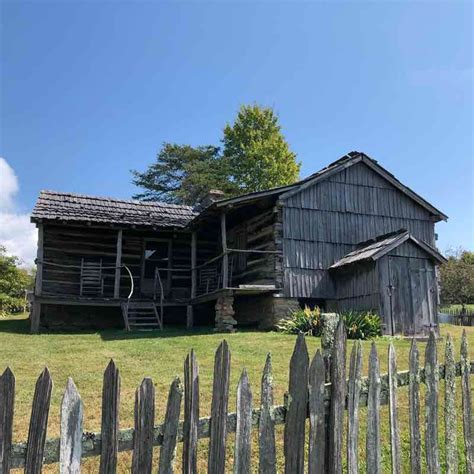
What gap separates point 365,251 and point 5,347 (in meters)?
11.9

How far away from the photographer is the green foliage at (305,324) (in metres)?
15.6

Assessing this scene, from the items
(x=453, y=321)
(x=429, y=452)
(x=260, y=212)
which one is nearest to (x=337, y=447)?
(x=429, y=452)

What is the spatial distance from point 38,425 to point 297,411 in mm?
1552

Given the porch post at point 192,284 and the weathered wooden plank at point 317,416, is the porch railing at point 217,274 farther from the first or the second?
the weathered wooden plank at point 317,416

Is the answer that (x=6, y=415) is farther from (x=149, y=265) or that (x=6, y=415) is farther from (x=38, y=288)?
(x=149, y=265)

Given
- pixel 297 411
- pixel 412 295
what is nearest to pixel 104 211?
pixel 412 295

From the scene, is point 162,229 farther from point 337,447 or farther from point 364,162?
point 337,447

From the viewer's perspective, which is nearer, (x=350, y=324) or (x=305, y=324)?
(x=350, y=324)

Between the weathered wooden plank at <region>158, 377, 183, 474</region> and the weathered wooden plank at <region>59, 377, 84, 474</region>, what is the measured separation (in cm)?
46

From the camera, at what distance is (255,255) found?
20.3 meters

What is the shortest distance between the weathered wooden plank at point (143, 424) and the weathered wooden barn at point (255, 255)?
14071mm

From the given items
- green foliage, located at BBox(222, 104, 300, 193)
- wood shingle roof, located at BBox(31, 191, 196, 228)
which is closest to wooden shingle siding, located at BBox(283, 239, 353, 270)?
wood shingle roof, located at BBox(31, 191, 196, 228)

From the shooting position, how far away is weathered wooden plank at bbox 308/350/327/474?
3188mm

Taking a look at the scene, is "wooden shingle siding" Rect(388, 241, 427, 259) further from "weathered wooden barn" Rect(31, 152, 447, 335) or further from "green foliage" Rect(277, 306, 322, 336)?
"green foliage" Rect(277, 306, 322, 336)
